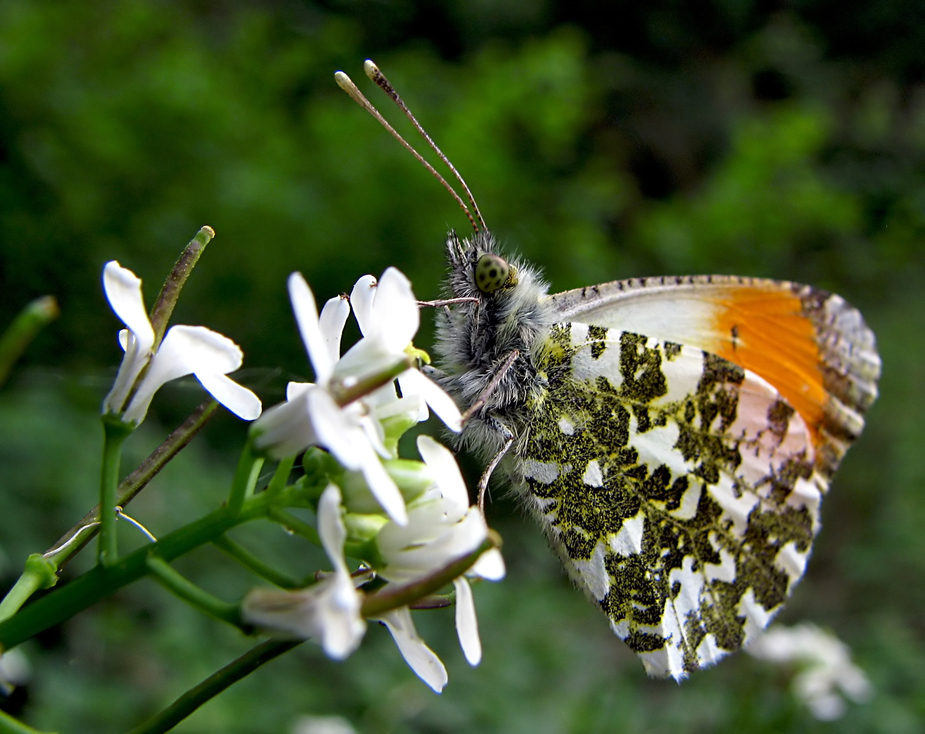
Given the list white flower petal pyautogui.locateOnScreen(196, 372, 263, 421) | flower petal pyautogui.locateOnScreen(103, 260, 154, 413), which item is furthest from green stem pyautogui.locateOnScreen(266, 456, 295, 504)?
flower petal pyautogui.locateOnScreen(103, 260, 154, 413)

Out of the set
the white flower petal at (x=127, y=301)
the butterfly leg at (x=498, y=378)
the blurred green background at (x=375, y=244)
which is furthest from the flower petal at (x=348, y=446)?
the blurred green background at (x=375, y=244)

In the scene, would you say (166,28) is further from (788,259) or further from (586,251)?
(788,259)

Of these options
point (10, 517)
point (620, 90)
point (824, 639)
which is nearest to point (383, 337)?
point (10, 517)

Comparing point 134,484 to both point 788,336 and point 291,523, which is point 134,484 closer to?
point 291,523

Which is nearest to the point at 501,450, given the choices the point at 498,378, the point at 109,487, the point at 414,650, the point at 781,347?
the point at 498,378

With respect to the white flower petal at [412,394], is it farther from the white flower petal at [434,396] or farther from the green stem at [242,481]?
the green stem at [242,481]
